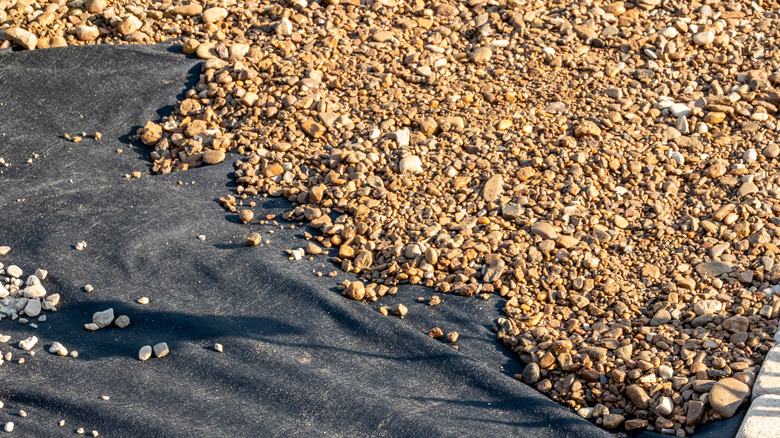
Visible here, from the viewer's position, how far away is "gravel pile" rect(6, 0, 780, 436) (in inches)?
117

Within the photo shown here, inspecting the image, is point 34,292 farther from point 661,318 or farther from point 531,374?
point 661,318

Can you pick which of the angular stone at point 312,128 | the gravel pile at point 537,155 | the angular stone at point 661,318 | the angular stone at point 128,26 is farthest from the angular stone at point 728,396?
the angular stone at point 128,26

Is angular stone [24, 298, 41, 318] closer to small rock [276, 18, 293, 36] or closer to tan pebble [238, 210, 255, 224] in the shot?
tan pebble [238, 210, 255, 224]

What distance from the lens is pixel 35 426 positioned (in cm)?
261

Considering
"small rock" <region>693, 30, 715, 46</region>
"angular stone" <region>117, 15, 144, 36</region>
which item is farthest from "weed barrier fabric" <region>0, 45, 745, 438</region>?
"small rock" <region>693, 30, 715, 46</region>

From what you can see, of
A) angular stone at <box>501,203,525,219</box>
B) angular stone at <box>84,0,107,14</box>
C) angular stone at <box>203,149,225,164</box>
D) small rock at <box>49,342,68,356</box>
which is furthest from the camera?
angular stone at <box>84,0,107,14</box>

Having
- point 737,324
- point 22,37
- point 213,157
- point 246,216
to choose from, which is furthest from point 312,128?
point 737,324

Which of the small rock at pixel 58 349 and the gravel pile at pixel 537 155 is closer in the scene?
the small rock at pixel 58 349

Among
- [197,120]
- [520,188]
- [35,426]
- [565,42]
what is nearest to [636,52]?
[565,42]

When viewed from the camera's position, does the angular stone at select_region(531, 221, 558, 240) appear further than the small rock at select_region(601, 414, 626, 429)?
Yes

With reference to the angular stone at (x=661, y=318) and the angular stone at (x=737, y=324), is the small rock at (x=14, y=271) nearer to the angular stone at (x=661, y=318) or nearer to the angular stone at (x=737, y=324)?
the angular stone at (x=661, y=318)

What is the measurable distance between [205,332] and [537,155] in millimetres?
1904

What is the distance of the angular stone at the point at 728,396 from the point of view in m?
2.64

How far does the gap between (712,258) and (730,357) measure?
0.59 metres
